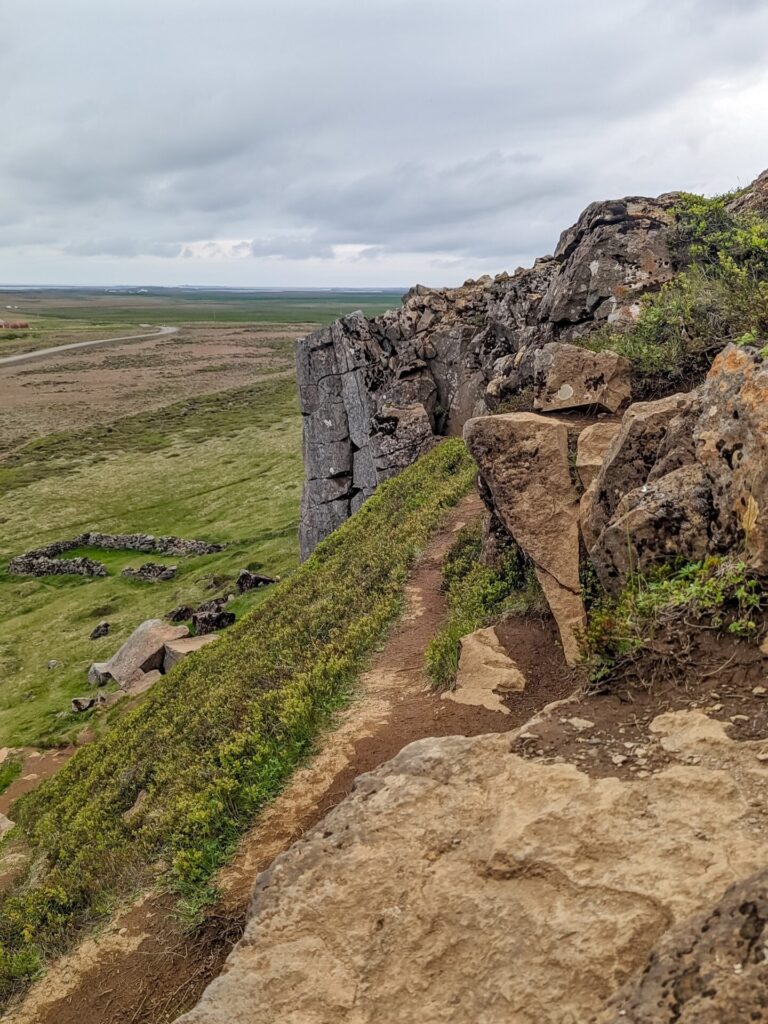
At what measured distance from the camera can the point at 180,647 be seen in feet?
93.9

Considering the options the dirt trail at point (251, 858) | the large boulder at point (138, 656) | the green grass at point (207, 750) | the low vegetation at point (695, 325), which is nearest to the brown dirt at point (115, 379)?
the large boulder at point (138, 656)

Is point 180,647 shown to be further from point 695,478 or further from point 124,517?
point 124,517

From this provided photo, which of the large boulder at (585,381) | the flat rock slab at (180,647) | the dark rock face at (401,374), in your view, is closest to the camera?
the large boulder at (585,381)

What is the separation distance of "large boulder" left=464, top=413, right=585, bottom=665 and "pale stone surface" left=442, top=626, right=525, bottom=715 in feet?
3.25

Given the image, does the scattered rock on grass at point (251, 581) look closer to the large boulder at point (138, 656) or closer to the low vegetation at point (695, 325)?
the large boulder at point (138, 656)

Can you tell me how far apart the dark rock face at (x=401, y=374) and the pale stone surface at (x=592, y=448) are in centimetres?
1446

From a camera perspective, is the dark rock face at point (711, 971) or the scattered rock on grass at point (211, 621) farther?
the scattered rock on grass at point (211, 621)

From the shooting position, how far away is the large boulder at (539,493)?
1120 centimetres

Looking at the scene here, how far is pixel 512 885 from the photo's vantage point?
18.2 feet

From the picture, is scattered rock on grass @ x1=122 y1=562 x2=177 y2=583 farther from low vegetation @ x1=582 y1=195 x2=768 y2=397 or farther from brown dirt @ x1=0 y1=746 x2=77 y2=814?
low vegetation @ x1=582 y1=195 x2=768 y2=397

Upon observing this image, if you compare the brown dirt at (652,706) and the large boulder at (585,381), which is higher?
the large boulder at (585,381)

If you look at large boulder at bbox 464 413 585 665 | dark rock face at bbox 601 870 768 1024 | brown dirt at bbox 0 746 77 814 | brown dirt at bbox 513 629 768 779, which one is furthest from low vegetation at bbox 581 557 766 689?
brown dirt at bbox 0 746 77 814

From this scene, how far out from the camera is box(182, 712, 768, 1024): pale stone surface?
4.89 m

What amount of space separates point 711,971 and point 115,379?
5514 inches
